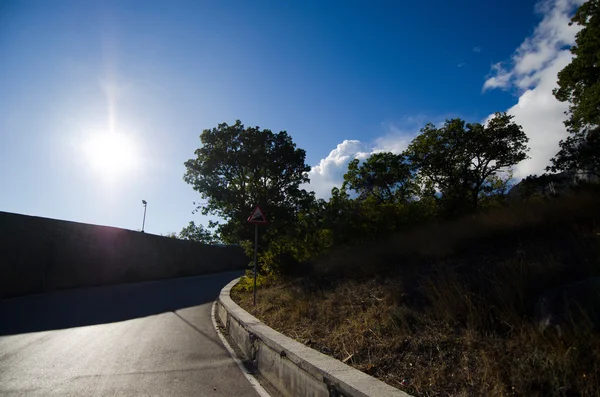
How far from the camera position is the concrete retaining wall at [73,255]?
581 inches

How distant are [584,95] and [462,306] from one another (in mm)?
12426

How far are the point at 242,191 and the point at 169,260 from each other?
8.98 m

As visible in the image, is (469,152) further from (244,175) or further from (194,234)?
(194,234)

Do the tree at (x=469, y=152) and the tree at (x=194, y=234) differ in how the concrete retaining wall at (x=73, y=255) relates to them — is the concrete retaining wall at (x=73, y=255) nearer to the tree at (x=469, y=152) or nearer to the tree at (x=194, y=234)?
the tree at (x=469, y=152)

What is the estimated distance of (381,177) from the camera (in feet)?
71.7

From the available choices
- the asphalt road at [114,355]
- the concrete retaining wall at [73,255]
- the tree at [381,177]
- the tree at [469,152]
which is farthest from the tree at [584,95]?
the concrete retaining wall at [73,255]

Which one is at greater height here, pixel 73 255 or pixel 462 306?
pixel 73 255

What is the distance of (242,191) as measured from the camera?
80.7 feet

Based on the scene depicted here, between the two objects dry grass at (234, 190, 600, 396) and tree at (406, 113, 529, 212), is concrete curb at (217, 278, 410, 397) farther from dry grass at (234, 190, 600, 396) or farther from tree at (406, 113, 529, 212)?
tree at (406, 113, 529, 212)

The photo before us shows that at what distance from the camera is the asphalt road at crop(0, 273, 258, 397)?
4238mm

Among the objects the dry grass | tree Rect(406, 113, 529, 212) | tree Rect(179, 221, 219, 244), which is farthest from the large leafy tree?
tree Rect(179, 221, 219, 244)

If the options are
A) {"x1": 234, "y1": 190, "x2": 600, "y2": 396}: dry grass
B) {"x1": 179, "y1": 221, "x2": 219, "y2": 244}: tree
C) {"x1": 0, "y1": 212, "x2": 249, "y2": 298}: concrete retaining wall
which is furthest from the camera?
{"x1": 179, "y1": 221, "x2": 219, "y2": 244}: tree

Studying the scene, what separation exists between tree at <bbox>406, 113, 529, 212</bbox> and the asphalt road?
40.9 ft

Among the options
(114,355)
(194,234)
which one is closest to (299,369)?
(114,355)
